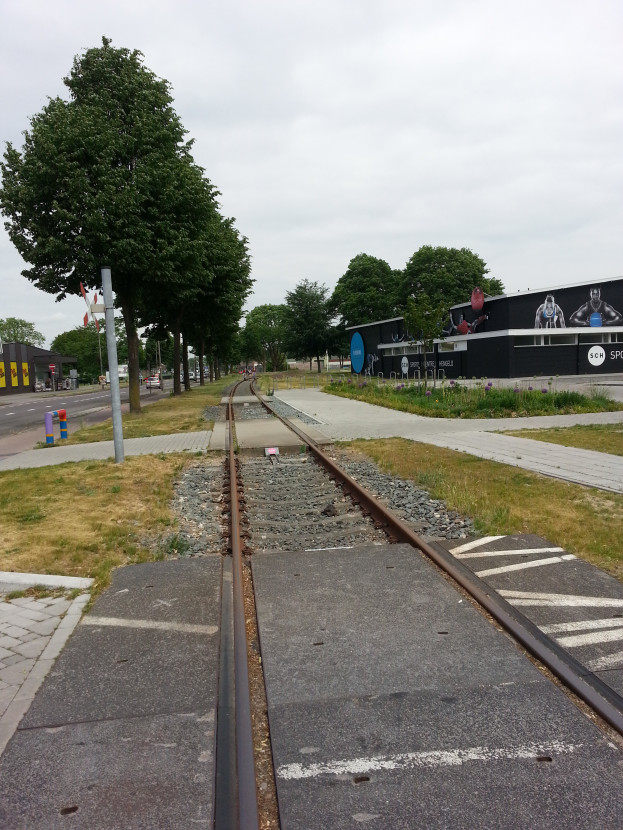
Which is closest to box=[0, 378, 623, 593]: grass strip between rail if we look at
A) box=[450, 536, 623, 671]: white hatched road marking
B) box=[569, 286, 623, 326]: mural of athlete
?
box=[450, 536, 623, 671]: white hatched road marking

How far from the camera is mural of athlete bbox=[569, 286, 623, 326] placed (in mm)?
39469

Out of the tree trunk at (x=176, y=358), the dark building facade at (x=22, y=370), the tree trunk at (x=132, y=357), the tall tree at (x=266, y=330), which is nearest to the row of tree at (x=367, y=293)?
the dark building facade at (x=22, y=370)

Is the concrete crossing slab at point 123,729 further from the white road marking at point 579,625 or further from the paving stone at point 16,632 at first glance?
the white road marking at point 579,625

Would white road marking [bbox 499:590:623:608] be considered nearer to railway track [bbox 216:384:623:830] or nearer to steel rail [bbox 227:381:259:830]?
railway track [bbox 216:384:623:830]

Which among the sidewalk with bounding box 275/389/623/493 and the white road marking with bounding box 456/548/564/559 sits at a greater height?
the sidewalk with bounding box 275/389/623/493

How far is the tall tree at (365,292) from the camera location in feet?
245

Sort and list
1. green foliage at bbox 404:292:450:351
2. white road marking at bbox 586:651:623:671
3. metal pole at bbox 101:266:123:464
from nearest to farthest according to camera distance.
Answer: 1. white road marking at bbox 586:651:623:671
2. metal pole at bbox 101:266:123:464
3. green foliage at bbox 404:292:450:351

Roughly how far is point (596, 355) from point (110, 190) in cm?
3165

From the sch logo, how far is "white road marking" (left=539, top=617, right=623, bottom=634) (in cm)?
3901

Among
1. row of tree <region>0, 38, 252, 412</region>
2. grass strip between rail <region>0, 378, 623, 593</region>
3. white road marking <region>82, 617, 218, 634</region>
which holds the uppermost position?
row of tree <region>0, 38, 252, 412</region>

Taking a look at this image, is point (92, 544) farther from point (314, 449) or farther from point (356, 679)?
point (314, 449)

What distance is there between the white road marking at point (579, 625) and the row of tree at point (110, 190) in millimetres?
18859

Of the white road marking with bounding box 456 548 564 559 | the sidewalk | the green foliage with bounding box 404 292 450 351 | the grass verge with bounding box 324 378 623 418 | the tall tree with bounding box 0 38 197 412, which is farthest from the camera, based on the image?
the green foliage with bounding box 404 292 450 351

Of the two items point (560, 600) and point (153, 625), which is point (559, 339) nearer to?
point (560, 600)
